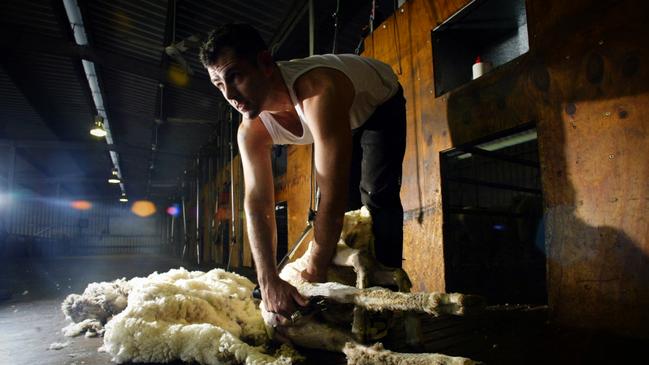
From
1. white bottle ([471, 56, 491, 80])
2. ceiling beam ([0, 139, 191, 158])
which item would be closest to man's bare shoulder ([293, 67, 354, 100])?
white bottle ([471, 56, 491, 80])

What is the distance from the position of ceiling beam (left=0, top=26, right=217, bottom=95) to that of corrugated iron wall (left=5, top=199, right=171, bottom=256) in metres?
16.9

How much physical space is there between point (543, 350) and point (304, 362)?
37.1 inches

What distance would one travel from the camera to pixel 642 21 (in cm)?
158

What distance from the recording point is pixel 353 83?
1.74 meters

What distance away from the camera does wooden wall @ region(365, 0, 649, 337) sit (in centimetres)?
159

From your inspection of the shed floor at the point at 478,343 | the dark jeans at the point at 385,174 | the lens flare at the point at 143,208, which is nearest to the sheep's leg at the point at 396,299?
the shed floor at the point at 478,343

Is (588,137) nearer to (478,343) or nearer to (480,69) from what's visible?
(480,69)

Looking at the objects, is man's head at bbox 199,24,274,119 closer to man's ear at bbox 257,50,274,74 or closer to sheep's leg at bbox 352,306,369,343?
man's ear at bbox 257,50,274,74

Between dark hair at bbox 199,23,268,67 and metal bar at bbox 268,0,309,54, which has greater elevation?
metal bar at bbox 268,0,309,54

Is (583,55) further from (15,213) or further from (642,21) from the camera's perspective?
(15,213)

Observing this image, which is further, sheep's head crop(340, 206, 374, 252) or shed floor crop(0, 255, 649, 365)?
sheep's head crop(340, 206, 374, 252)

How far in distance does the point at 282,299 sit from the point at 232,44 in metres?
1.12

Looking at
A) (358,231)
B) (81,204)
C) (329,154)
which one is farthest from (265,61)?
(81,204)

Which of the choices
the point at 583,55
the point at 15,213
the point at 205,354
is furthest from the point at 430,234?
the point at 15,213
